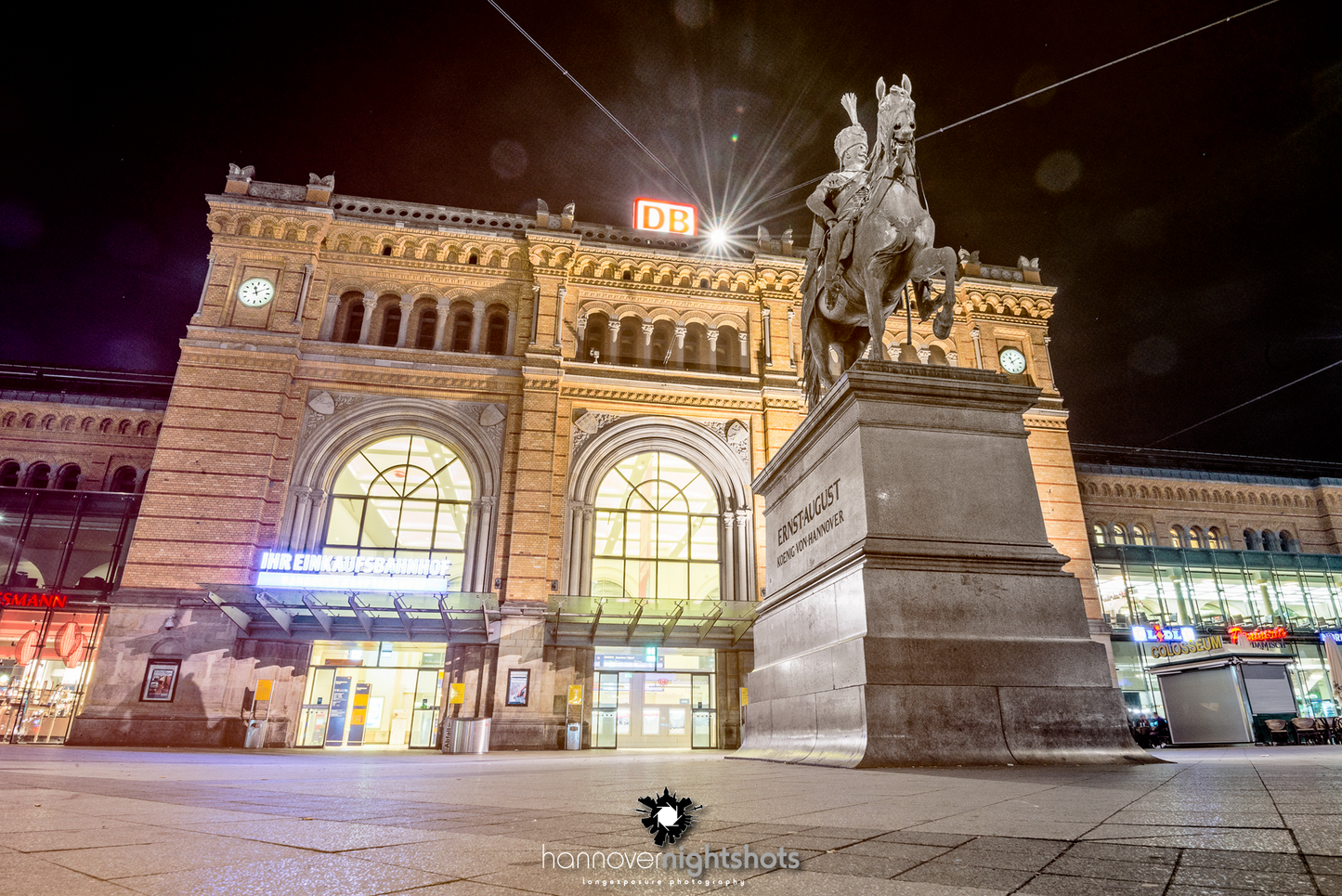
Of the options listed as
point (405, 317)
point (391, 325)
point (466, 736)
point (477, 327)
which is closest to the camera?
point (466, 736)

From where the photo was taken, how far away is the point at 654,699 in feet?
71.9

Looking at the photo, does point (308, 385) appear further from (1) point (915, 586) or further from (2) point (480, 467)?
(1) point (915, 586)

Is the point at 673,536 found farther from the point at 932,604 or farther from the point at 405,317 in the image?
the point at 932,604

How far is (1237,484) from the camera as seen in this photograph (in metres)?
35.4

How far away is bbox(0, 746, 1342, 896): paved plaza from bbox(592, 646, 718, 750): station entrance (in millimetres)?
18568

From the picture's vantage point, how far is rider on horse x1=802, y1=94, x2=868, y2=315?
8.23 metres

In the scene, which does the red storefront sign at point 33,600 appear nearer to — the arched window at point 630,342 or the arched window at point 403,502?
the arched window at point 403,502

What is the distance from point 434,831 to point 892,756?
11.8 feet

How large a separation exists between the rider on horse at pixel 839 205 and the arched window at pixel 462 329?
17.6 metres

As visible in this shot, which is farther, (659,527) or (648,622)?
(659,527)

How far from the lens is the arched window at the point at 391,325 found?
2420 centimetres

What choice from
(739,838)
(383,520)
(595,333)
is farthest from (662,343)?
(739,838)

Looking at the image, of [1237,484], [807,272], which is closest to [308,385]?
[807,272]

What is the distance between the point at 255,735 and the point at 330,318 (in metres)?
12.8
